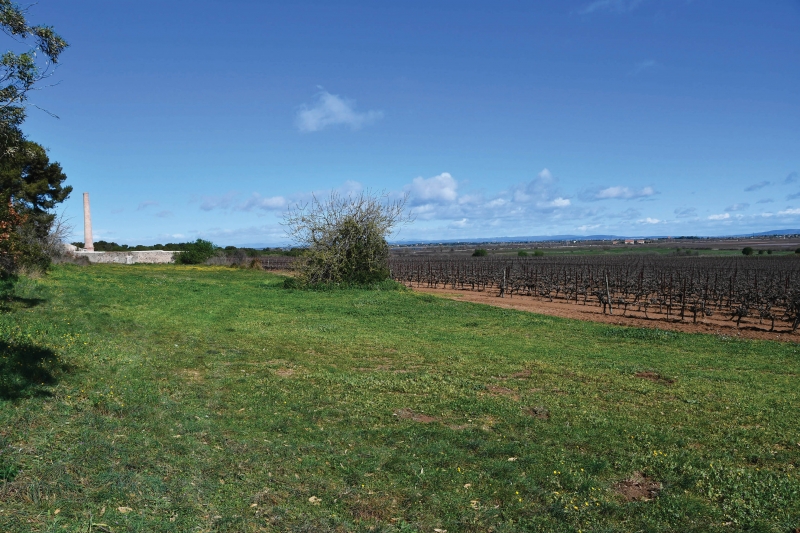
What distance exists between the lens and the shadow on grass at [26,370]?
751 cm

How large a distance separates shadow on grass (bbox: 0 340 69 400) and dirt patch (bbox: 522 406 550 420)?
706cm

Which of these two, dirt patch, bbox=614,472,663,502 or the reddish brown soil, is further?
the reddish brown soil

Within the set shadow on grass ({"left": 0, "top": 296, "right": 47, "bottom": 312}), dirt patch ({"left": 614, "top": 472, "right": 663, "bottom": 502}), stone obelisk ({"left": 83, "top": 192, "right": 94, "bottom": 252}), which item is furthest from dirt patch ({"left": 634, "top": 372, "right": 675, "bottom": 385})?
stone obelisk ({"left": 83, "top": 192, "right": 94, "bottom": 252})

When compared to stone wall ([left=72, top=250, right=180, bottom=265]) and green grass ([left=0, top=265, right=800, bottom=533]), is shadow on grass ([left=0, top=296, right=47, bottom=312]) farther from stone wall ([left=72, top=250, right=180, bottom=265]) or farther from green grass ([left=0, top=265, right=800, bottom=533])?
stone wall ([left=72, top=250, right=180, bottom=265])

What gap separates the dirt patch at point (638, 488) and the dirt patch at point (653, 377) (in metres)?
4.94

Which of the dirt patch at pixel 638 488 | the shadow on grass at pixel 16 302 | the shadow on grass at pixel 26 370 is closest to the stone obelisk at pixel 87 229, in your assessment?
the shadow on grass at pixel 16 302

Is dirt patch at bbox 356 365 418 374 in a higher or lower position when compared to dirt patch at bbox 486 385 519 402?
higher

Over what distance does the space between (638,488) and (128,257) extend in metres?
54.0

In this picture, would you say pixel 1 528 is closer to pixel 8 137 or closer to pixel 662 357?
pixel 8 137

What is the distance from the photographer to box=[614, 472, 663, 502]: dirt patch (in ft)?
17.7

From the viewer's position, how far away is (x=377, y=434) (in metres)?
7.02

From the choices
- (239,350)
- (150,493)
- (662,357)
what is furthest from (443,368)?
(150,493)

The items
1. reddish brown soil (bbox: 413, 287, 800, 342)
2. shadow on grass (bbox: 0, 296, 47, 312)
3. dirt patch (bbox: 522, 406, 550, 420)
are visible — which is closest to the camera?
dirt patch (bbox: 522, 406, 550, 420)

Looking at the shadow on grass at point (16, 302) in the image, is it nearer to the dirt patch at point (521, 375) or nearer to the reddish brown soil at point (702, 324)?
the dirt patch at point (521, 375)
